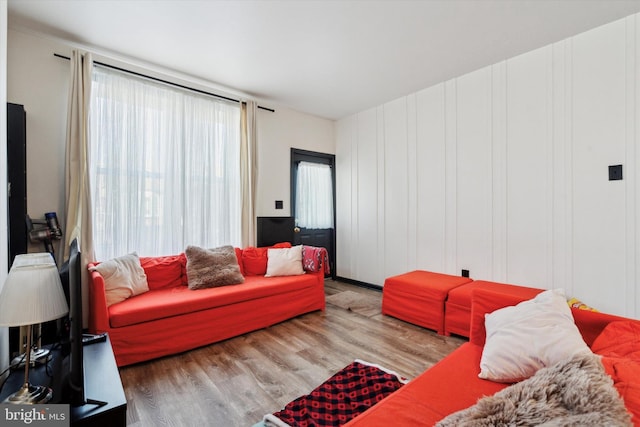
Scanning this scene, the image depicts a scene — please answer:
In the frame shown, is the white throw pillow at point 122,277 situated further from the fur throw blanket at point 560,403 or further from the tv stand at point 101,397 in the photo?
the fur throw blanket at point 560,403

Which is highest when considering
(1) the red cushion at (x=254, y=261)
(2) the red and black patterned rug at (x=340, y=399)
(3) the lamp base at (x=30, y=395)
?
(1) the red cushion at (x=254, y=261)

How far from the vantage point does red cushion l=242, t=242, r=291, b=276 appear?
11.8 feet

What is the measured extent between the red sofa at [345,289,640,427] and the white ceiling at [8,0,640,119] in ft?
7.32

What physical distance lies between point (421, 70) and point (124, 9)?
2845 mm

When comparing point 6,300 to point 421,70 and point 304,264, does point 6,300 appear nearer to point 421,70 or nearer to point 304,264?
point 304,264

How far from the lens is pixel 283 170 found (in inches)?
176

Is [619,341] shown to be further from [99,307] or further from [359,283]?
[359,283]

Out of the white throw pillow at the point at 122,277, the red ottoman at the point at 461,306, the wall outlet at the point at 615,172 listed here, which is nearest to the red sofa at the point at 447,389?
the red ottoman at the point at 461,306

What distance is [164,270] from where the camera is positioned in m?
3.05

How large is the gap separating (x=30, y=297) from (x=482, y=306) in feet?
7.29

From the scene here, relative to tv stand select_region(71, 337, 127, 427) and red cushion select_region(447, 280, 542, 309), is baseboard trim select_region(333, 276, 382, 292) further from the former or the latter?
tv stand select_region(71, 337, 127, 427)

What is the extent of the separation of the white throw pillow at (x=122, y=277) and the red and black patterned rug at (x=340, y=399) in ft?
5.99

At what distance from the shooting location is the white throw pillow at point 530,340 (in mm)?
1269

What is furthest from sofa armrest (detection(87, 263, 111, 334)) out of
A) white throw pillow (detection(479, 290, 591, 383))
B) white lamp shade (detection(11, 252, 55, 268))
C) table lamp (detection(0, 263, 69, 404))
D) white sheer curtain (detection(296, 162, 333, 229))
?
white sheer curtain (detection(296, 162, 333, 229))
